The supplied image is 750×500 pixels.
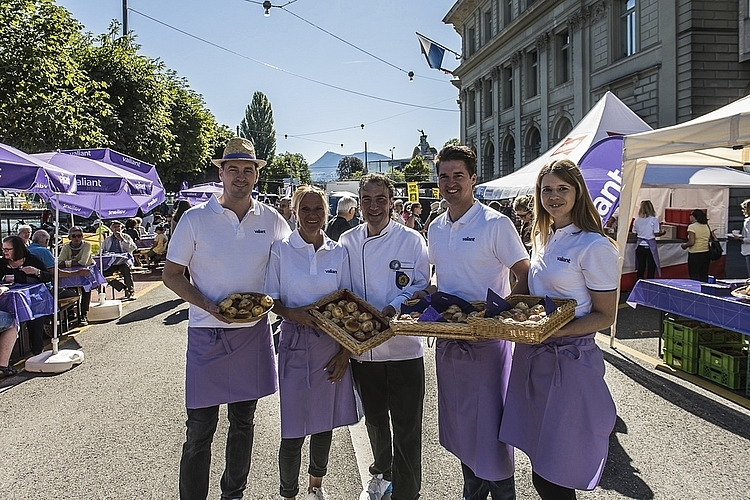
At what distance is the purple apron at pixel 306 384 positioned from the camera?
3002 millimetres

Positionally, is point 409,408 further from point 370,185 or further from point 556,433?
point 370,185

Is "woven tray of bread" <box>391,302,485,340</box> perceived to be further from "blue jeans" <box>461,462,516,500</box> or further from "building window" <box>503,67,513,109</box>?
"building window" <box>503,67,513,109</box>

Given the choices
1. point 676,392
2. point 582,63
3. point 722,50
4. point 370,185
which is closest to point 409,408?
point 370,185

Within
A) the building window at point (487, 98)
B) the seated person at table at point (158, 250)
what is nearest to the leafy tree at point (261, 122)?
the building window at point (487, 98)

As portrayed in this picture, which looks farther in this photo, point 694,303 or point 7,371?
point 7,371

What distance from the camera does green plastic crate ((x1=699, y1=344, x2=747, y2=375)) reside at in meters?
5.57

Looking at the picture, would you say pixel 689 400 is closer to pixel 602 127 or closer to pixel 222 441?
pixel 222 441

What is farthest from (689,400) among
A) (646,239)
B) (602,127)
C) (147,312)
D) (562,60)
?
(562,60)

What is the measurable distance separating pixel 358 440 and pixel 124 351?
4362 mm

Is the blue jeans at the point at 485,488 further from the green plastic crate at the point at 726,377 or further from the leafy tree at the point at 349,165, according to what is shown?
the leafy tree at the point at 349,165

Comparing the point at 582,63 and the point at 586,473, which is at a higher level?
the point at 582,63

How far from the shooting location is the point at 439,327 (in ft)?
8.09

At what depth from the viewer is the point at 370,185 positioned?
122 inches

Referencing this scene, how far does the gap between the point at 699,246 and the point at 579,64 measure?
64.3ft
